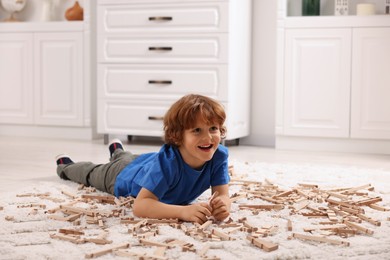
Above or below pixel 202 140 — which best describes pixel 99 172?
below

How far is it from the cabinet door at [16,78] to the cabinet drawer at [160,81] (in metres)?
0.76

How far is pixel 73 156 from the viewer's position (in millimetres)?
3857

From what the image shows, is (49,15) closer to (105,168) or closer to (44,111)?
(44,111)

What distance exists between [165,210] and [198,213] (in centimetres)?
11

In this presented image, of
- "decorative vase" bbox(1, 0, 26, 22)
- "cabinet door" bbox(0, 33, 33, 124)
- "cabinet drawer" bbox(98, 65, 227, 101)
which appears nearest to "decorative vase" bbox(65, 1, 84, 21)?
"cabinet door" bbox(0, 33, 33, 124)

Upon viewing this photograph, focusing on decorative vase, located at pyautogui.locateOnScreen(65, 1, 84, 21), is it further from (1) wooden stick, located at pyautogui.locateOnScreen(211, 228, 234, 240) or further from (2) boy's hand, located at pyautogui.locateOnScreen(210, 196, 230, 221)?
(1) wooden stick, located at pyautogui.locateOnScreen(211, 228, 234, 240)

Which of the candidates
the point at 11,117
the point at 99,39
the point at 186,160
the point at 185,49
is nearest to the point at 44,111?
the point at 11,117

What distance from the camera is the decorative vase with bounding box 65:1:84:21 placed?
193 inches

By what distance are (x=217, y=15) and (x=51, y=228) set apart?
2.51 m

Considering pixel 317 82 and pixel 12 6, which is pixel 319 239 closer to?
pixel 317 82

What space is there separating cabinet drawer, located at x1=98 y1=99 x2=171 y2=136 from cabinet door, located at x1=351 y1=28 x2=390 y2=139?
4.01 feet

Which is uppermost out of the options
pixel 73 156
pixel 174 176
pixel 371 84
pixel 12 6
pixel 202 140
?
pixel 12 6

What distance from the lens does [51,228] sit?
6.38ft

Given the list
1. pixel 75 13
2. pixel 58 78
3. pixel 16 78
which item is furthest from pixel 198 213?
pixel 16 78
